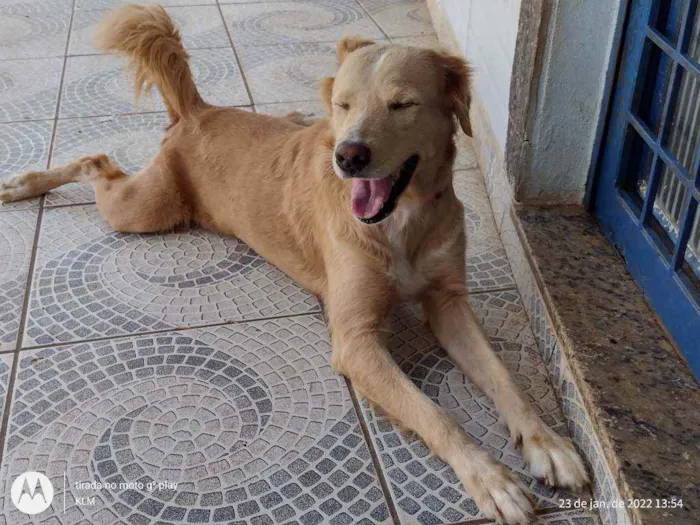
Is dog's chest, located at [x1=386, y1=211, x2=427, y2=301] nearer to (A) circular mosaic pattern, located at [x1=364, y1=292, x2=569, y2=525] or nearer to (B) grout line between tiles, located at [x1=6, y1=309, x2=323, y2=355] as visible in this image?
(A) circular mosaic pattern, located at [x1=364, y1=292, x2=569, y2=525]

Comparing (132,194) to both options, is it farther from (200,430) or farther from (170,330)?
(200,430)

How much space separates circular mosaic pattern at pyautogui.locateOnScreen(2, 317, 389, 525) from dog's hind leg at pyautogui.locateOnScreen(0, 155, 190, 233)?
0.73 m

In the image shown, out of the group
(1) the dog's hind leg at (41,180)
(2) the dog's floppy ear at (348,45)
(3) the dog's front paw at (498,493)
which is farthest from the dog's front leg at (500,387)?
(1) the dog's hind leg at (41,180)

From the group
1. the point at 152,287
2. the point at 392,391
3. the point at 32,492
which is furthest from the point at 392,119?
the point at 32,492

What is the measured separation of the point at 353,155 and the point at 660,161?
3.46 ft

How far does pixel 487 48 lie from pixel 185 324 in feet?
6.51

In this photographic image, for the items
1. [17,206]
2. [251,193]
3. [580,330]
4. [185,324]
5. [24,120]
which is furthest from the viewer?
[24,120]

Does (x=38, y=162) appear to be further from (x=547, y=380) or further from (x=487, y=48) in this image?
(x=547, y=380)

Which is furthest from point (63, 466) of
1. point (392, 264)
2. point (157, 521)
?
point (392, 264)

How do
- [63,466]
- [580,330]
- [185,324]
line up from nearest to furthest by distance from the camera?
[63,466], [580,330], [185,324]

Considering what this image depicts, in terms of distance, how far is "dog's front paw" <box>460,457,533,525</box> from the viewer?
1969 mm

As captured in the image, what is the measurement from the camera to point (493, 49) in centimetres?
345

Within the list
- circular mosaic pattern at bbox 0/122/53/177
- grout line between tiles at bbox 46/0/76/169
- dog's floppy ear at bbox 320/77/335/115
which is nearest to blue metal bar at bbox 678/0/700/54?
dog's floppy ear at bbox 320/77/335/115

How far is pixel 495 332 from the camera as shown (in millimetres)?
2703
